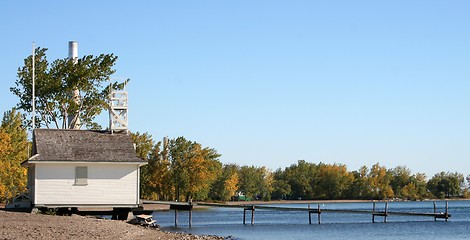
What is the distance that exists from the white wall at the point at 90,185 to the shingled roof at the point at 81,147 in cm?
50

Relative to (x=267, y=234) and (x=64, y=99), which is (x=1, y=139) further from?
(x=267, y=234)

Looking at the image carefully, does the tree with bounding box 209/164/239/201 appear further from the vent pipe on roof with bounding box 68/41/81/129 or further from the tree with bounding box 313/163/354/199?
the vent pipe on roof with bounding box 68/41/81/129

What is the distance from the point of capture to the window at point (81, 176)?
1917 inches

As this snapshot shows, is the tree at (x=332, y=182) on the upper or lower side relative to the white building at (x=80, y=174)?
lower

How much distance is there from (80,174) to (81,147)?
2218 millimetres

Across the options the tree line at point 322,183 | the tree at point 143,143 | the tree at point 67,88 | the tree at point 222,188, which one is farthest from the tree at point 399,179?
the tree at point 67,88

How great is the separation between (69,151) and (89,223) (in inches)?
348

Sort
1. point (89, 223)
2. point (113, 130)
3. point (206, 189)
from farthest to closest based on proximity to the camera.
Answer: point (206, 189)
point (113, 130)
point (89, 223)

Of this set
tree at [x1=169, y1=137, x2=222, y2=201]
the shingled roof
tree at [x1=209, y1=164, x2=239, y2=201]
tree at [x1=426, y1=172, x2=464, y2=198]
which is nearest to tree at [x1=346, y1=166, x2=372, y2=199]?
A: tree at [x1=426, y1=172, x2=464, y2=198]

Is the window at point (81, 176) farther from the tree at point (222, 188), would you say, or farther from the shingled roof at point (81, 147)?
the tree at point (222, 188)

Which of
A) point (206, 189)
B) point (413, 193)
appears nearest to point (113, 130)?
point (206, 189)

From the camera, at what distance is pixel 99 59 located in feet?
226

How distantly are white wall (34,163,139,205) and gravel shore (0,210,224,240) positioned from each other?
4085 millimetres

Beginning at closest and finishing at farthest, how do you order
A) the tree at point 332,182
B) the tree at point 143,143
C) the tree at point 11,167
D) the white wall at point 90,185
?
the white wall at point 90,185
the tree at point 11,167
the tree at point 143,143
the tree at point 332,182
